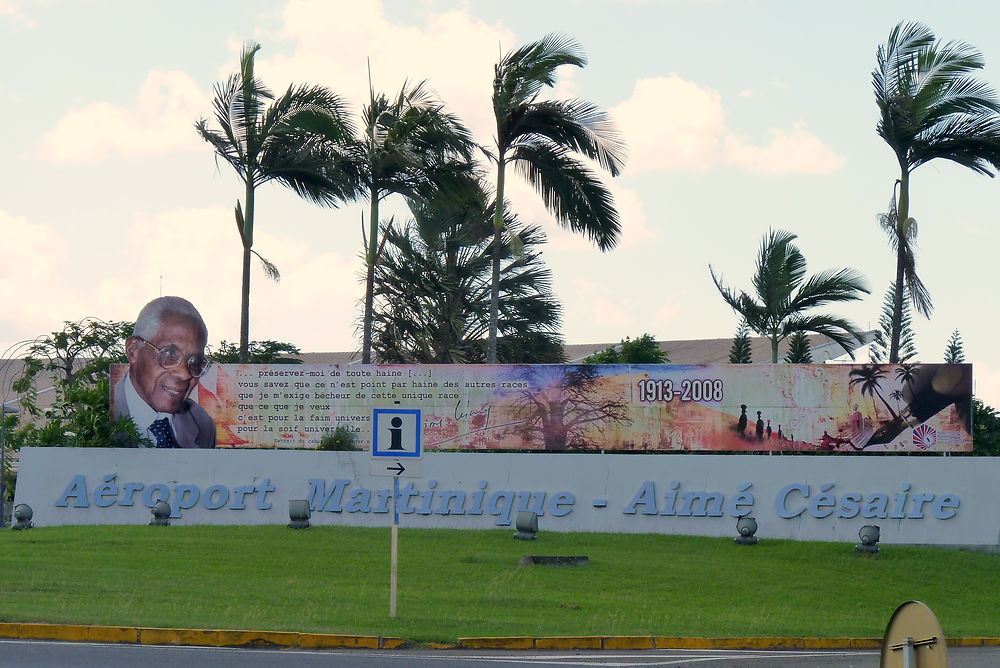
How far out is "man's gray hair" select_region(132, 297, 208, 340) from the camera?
89.9 ft

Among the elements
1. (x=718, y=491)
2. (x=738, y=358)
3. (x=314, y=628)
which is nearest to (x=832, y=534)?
(x=718, y=491)

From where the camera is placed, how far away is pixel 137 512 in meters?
25.9

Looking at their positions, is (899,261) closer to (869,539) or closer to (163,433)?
(869,539)

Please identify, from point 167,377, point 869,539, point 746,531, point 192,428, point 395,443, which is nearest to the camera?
point 395,443

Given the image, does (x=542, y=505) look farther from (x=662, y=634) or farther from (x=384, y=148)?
(x=662, y=634)

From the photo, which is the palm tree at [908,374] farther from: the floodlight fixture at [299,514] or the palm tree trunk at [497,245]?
the floodlight fixture at [299,514]

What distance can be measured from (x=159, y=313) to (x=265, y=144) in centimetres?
433

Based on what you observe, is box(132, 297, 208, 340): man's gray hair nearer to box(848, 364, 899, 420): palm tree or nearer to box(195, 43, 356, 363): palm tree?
box(195, 43, 356, 363): palm tree

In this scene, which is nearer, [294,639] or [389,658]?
[389,658]

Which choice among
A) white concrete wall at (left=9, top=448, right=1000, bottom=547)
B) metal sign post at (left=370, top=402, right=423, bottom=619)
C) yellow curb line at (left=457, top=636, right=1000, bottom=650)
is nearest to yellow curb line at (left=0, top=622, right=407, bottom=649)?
yellow curb line at (left=457, top=636, right=1000, bottom=650)

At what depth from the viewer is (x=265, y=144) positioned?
90.4 feet

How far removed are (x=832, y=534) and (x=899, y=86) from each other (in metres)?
9.20

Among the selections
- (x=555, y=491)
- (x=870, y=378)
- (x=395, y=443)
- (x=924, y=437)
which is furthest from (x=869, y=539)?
(x=395, y=443)

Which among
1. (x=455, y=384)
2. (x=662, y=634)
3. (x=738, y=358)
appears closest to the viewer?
(x=662, y=634)
